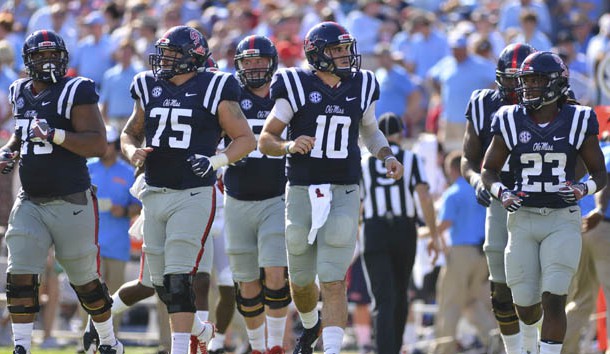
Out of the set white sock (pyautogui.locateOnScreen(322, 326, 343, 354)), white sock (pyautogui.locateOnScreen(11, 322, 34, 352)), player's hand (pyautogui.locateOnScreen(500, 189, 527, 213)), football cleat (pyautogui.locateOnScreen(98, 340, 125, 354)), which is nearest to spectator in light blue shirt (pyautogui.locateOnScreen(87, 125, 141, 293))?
football cleat (pyautogui.locateOnScreen(98, 340, 125, 354))

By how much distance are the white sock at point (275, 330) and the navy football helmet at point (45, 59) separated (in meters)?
2.15

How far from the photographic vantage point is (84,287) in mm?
8398

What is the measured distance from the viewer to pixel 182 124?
8.01m

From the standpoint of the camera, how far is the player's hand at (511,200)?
7.83 m

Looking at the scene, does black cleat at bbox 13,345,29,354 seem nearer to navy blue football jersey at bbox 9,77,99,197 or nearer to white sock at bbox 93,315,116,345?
white sock at bbox 93,315,116,345

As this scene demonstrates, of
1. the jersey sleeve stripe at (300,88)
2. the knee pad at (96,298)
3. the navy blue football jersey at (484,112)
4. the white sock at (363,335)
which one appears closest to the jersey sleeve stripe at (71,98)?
the knee pad at (96,298)

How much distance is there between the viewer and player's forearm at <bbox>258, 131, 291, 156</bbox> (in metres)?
8.05

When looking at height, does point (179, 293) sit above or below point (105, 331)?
above

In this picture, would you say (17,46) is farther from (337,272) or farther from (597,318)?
→ (337,272)

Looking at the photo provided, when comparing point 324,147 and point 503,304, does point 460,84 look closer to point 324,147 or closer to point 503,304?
point 503,304

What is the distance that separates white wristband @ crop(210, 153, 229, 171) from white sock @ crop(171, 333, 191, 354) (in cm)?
100

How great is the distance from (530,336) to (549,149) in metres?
1.20

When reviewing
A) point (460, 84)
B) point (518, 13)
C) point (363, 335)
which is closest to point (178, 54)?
point (363, 335)

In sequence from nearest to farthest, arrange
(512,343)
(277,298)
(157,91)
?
1. (157,91)
2. (512,343)
3. (277,298)
